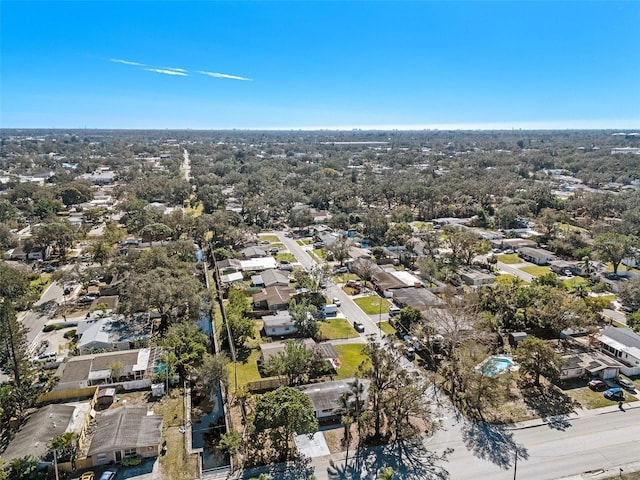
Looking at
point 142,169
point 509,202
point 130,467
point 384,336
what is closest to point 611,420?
point 384,336

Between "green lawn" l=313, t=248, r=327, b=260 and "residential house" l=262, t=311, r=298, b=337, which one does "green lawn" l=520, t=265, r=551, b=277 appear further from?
"residential house" l=262, t=311, r=298, b=337

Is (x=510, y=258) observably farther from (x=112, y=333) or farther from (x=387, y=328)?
(x=112, y=333)

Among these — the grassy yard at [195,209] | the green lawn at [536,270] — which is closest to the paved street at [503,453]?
the green lawn at [536,270]

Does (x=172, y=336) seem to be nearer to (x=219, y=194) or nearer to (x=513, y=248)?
(x=513, y=248)

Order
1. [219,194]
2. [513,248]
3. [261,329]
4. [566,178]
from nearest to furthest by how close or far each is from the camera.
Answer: [261,329]
[513,248]
[219,194]
[566,178]

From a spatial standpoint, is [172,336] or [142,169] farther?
[142,169]

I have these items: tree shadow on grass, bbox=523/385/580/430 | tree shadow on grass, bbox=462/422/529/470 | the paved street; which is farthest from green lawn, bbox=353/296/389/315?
tree shadow on grass, bbox=462/422/529/470
